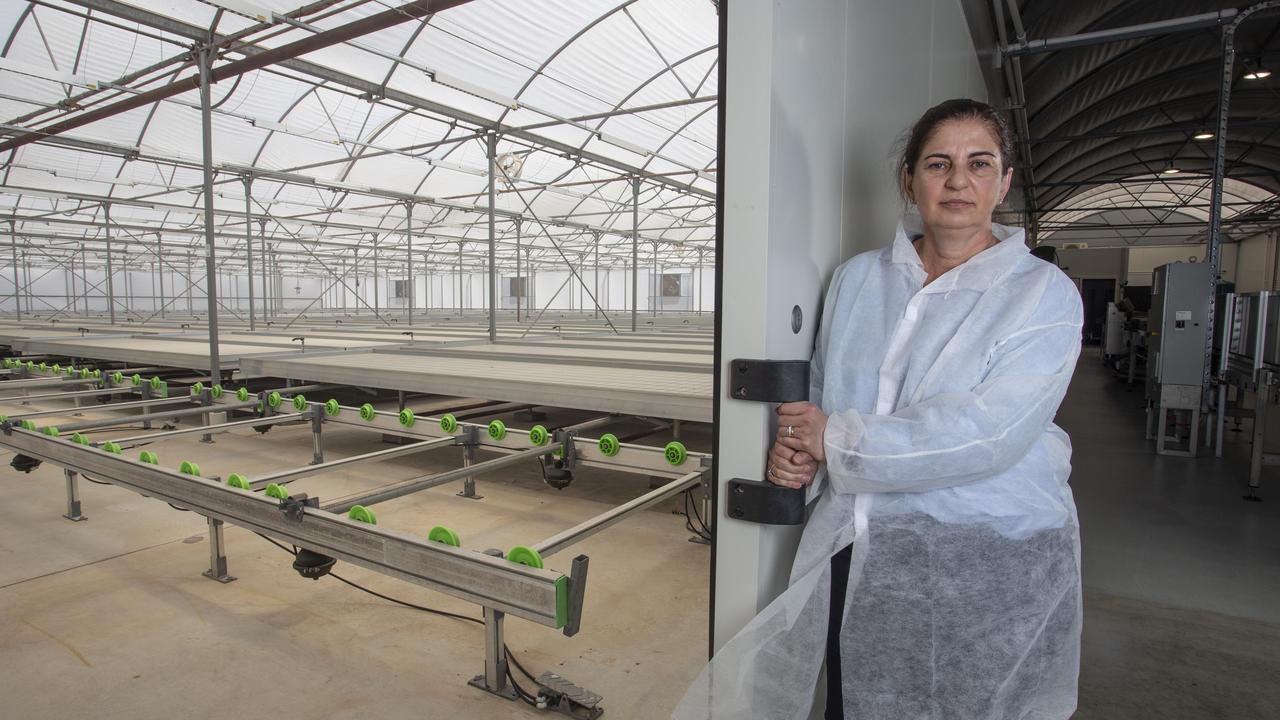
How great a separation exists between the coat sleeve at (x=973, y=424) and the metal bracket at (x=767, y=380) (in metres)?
0.09

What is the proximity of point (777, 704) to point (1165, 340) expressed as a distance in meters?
6.92

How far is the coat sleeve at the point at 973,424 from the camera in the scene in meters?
1.12

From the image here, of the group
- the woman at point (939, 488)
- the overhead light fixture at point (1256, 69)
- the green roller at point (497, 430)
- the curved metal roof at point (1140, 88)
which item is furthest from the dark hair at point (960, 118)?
the overhead light fixture at point (1256, 69)

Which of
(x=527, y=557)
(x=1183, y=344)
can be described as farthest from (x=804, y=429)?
(x=1183, y=344)

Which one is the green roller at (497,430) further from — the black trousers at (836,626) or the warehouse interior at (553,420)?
the black trousers at (836,626)

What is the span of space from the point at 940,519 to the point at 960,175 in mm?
626

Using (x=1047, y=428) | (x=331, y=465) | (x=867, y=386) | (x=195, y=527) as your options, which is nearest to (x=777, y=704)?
(x=867, y=386)

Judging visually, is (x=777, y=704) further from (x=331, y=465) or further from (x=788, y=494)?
(x=331, y=465)

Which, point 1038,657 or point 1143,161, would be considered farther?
point 1143,161

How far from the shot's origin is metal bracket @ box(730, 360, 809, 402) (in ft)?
4.02

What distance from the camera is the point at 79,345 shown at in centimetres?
888

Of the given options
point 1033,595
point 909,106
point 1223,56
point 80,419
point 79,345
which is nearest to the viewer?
point 1033,595

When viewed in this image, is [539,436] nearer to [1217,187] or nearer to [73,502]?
[73,502]

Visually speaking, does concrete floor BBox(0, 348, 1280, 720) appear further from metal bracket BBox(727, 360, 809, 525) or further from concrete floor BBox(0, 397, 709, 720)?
metal bracket BBox(727, 360, 809, 525)
